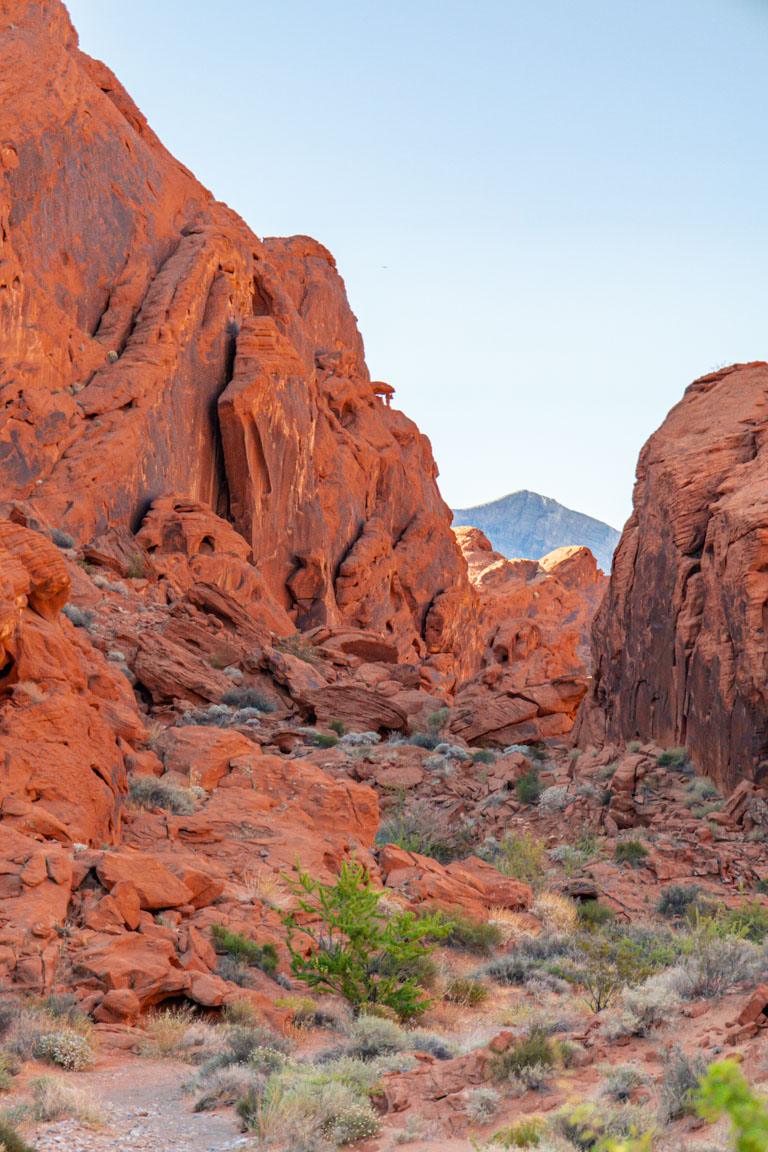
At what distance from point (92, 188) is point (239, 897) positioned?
32767 mm

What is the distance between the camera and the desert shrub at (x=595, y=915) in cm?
1307

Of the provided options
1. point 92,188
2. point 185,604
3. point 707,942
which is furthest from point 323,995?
point 92,188

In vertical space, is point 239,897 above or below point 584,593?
below

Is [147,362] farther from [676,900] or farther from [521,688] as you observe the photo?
[676,900]

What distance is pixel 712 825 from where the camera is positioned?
15531mm

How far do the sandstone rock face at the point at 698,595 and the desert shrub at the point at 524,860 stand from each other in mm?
3498

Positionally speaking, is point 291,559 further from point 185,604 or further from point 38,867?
point 38,867

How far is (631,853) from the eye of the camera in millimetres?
15578

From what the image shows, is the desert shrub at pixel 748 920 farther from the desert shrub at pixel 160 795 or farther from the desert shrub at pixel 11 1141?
the desert shrub at pixel 11 1141

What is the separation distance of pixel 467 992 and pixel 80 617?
1566 cm

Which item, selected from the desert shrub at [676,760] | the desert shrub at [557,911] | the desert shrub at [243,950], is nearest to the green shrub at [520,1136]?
the desert shrub at [243,950]

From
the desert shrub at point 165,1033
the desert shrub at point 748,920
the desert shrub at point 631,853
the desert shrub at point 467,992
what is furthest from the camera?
the desert shrub at point 631,853

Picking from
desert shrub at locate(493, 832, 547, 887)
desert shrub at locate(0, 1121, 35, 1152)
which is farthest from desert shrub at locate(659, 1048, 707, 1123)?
desert shrub at locate(493, 832, 547, 887)

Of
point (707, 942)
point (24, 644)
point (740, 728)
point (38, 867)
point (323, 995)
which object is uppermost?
point (740, 728)
